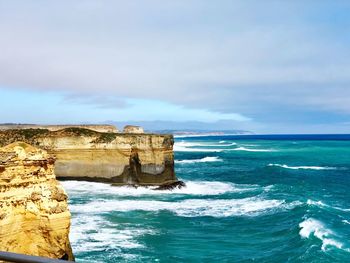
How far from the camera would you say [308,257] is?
64.1 feet

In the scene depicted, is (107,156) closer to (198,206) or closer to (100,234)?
(198,206)

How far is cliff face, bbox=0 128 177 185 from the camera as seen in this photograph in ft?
136

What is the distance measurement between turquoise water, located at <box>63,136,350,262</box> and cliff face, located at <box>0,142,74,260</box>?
16.0ft

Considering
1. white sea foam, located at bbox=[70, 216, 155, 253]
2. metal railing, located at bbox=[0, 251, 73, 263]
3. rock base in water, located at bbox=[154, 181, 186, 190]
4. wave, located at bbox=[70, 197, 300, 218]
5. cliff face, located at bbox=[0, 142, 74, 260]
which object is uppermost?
metal railing, located at bbox=[0, 251, 73, 263]

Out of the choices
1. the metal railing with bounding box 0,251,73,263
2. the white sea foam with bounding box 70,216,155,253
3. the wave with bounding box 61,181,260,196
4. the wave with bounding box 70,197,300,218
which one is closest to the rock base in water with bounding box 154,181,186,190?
the wave with bounding box 61,181,260,196

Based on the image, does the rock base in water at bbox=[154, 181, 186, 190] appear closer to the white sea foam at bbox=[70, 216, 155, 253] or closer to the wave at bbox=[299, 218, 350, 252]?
the white sea foam at bbox=[70, 216, 155, 253]

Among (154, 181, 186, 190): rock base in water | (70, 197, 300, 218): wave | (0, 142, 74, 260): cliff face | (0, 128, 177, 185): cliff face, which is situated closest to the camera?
(0, 142, 74, 260): cliff face

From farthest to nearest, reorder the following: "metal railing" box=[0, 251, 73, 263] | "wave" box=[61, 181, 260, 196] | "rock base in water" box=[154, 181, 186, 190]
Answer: "rock base in water" box=[154, 181, 186, 190], "wave" box=[61, 181, 260, 196], "metal railing" box=[0, 251, 73, 263]

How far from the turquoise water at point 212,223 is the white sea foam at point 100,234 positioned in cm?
4

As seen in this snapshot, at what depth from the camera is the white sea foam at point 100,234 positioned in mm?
20862

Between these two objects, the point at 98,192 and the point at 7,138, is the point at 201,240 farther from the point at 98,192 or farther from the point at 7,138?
the point at 7,138

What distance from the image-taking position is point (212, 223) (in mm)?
26078

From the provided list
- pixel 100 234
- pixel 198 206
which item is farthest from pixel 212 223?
pixel 100 234

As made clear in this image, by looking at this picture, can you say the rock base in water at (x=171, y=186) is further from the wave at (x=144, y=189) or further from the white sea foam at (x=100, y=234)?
the white sea foam at (x=100, y=234)
